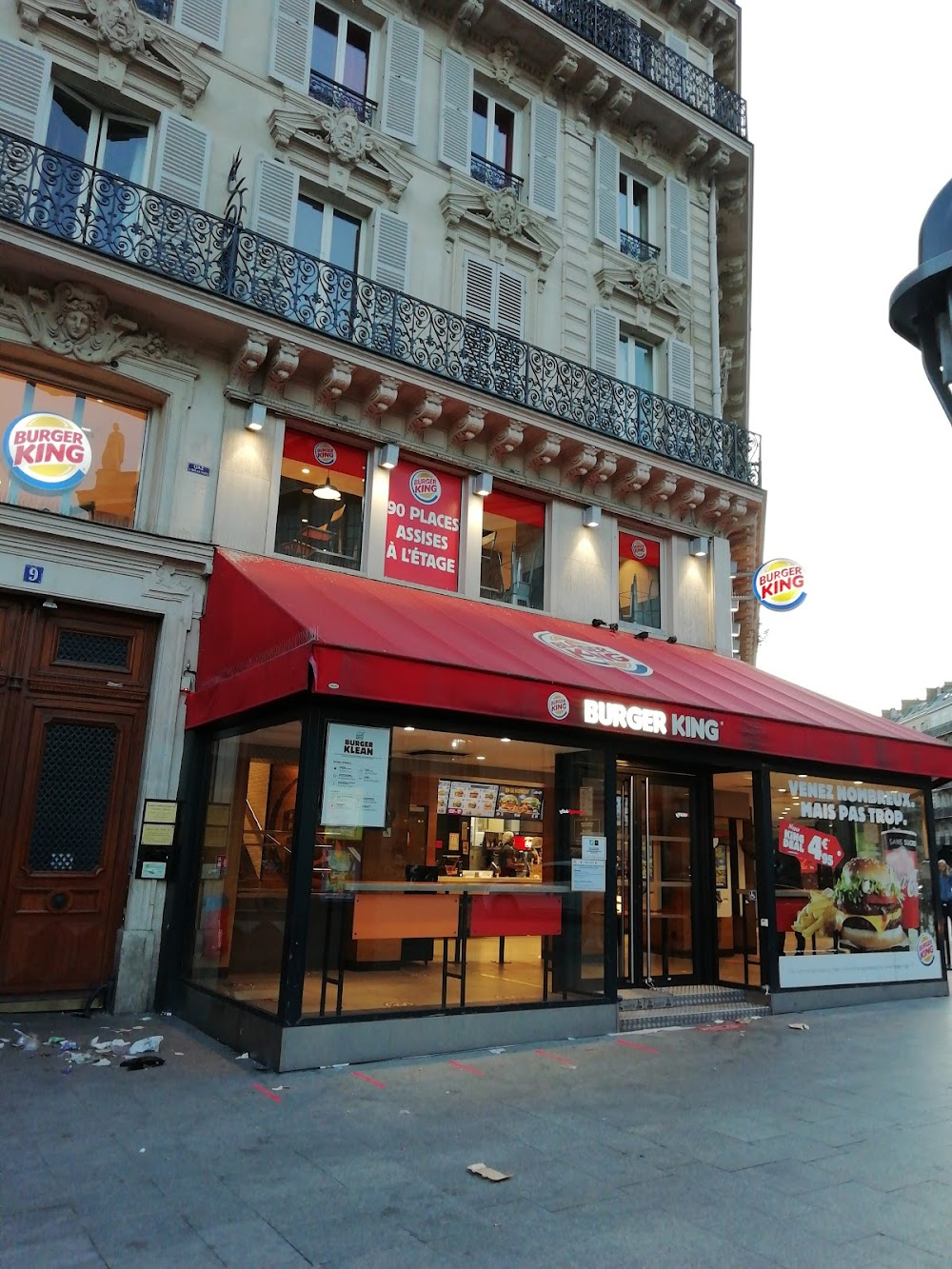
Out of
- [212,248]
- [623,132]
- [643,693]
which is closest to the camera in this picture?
[643,693]

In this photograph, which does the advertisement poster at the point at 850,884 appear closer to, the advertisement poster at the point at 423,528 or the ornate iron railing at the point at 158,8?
the advertisement poster at the point at 423,528

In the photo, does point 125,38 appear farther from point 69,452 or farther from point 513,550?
point 513,550

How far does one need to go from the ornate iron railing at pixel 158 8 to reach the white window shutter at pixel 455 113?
3681 mm

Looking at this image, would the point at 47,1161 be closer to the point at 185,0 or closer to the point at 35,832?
the point at 35,832

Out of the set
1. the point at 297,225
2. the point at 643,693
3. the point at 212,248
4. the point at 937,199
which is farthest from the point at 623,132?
the point at 937,199

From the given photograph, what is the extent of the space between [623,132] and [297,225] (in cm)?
664

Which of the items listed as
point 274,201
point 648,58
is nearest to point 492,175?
point 274,201

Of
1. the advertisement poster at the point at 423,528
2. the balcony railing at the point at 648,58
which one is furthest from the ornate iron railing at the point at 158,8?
the advertisement poster at the point at 423,528

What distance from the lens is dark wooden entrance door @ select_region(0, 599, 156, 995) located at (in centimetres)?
799

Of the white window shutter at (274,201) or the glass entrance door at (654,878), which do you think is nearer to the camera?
the glass entrance door at (654,878)

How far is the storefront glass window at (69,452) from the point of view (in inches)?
338

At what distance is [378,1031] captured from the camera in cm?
696

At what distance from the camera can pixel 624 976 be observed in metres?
9.98

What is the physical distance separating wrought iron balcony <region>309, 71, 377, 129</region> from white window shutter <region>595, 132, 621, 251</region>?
3840 mm
